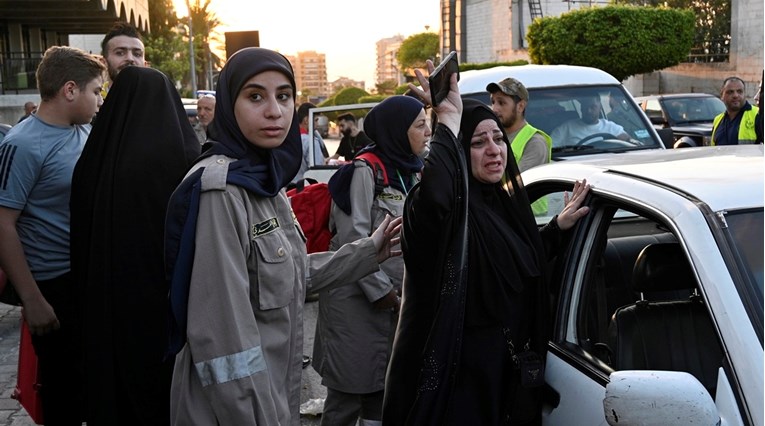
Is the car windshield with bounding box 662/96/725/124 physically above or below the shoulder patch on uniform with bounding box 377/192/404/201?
below

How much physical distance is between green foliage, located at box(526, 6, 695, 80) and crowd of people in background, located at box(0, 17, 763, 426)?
31.6 meters

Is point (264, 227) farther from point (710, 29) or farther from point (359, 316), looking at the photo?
point (710, 29)

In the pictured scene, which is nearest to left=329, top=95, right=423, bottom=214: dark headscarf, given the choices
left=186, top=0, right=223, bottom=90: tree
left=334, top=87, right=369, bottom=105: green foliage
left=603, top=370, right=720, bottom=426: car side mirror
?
left=603, top=370, right=720, bottom=426: car side mirror

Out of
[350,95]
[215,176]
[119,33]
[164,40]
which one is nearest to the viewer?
[215,176]

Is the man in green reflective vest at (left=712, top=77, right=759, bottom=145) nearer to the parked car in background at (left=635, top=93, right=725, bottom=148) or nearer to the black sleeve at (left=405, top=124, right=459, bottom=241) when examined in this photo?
the black sleeve at (left=405, top=124, right=459, bottom=241)

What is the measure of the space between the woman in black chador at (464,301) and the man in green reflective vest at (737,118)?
7228 mm

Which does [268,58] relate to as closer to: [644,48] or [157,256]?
[157,256]

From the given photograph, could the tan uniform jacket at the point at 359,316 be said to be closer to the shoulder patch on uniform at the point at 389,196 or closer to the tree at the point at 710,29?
the shoulder patch on uniform at the point at 389,196

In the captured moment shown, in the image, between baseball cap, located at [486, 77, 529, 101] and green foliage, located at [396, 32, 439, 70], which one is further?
green foliage, located at [396, 32, 439, 70]

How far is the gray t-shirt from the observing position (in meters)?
3.97

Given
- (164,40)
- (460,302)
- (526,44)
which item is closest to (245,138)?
(460,302)

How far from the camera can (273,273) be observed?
2.81m

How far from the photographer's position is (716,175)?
9.24 feet

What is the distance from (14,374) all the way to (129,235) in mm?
3276
